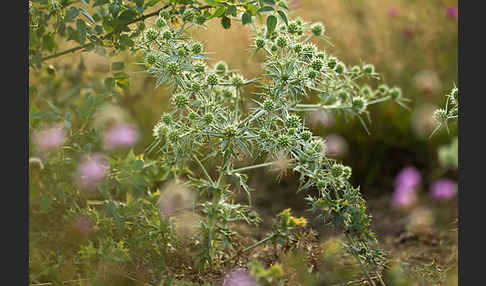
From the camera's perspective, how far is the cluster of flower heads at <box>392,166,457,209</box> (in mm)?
2836

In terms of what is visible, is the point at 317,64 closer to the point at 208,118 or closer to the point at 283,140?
the point at 283,140

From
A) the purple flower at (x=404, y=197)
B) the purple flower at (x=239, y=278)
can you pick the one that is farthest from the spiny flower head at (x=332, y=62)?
the purple flower at (x=404, y=197)

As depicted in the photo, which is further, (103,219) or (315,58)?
(103,219)

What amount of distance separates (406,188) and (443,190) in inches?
8.5

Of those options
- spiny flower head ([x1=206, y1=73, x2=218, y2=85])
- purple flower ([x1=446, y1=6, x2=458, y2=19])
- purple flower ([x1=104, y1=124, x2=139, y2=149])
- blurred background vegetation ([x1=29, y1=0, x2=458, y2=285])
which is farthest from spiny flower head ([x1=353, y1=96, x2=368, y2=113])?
purple flower ([x1=446, y1=6, x2=458, y2=19])

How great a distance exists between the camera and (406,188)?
285 cm

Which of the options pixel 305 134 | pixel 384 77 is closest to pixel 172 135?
pixel 305 134

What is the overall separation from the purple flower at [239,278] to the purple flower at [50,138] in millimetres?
860

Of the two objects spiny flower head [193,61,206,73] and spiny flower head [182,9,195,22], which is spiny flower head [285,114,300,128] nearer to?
spiny flower head [193,61,206,73]

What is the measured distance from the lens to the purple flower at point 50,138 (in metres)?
2.00

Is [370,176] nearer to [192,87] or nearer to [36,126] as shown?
[192,87]

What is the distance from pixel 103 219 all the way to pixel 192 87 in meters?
0.60

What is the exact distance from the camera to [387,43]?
3828mm

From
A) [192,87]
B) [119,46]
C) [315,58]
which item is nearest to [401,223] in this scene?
[315,58]
